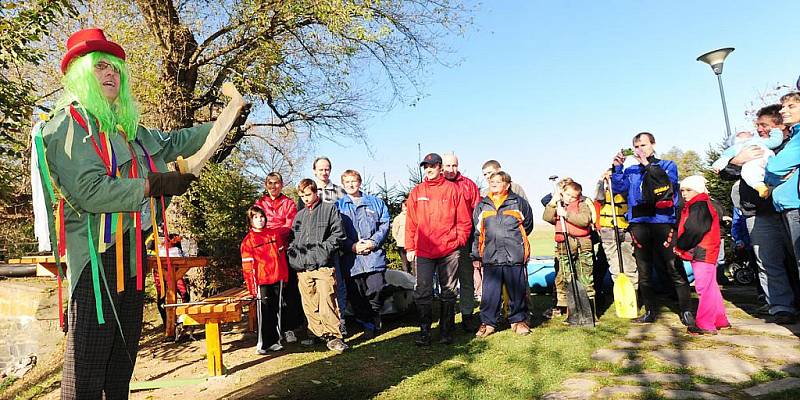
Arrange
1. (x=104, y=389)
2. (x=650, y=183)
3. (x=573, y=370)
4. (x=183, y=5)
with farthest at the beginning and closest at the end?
(x=183, y=5) → (x=650, y=183) → (x=573, y=370) → (x=104, y=389)

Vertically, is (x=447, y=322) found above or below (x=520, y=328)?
above

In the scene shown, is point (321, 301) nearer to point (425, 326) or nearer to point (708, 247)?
point (425, 326)

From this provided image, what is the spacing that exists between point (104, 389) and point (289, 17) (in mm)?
7562

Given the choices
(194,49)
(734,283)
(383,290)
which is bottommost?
(734,283)

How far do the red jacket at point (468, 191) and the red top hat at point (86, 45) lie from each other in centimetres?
399

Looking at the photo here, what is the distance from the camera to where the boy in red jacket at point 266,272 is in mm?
5508

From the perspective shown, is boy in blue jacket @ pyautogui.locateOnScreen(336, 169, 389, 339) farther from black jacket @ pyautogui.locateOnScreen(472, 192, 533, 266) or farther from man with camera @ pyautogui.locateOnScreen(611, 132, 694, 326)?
man with camera @ pyautogui.locateOnScreen(611, 132, 694, 326)

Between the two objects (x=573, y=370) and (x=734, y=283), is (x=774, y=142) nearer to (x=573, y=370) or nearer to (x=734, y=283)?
(x=573, y=370)

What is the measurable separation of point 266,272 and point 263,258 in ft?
0.51

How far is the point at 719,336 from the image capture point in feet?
15.6

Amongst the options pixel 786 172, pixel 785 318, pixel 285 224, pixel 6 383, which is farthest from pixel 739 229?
pixel 6 383

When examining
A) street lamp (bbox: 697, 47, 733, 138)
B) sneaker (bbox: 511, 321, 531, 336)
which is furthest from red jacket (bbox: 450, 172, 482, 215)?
street lamp (bbox: 697, 47, 733, 138)

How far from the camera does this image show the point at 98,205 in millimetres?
2096

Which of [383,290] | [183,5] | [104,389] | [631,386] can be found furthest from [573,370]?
[183,5]
